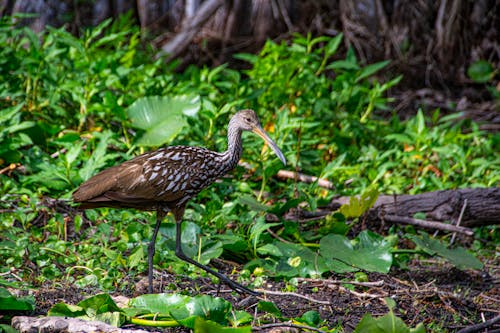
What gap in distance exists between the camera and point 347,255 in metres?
4.62

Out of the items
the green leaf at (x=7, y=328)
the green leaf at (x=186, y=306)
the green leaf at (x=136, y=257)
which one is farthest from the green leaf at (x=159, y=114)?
the green leaf at (x=7, y=328)

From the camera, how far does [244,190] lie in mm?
5574

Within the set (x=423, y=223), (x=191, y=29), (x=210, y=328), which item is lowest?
(x=423, y=223)

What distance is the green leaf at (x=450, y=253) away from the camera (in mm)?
4680

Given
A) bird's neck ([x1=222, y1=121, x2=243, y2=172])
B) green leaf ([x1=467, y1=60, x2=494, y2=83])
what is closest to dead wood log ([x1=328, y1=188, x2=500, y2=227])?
bird's neck ([x1=222, y1=121, x2=243, y2=172])

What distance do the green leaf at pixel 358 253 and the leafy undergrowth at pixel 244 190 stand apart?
1 centimetres

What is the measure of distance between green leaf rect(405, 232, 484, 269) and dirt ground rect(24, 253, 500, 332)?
165 mm

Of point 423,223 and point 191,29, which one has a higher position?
point 191,29

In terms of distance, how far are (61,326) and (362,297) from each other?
185 cm

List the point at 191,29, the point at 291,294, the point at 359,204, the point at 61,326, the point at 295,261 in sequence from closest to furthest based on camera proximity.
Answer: the point at 61,326 → the point at 291,294 → the point at 295,261 → the point at 359,204 → the point at 191,29

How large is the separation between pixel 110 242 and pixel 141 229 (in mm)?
228

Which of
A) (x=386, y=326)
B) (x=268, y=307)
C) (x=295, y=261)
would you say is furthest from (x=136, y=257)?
(x=386, y=326)

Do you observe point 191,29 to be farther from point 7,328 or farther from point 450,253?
point 7,328

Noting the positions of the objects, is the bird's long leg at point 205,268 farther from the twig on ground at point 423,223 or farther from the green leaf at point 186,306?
the twig on ground at point 423,223
